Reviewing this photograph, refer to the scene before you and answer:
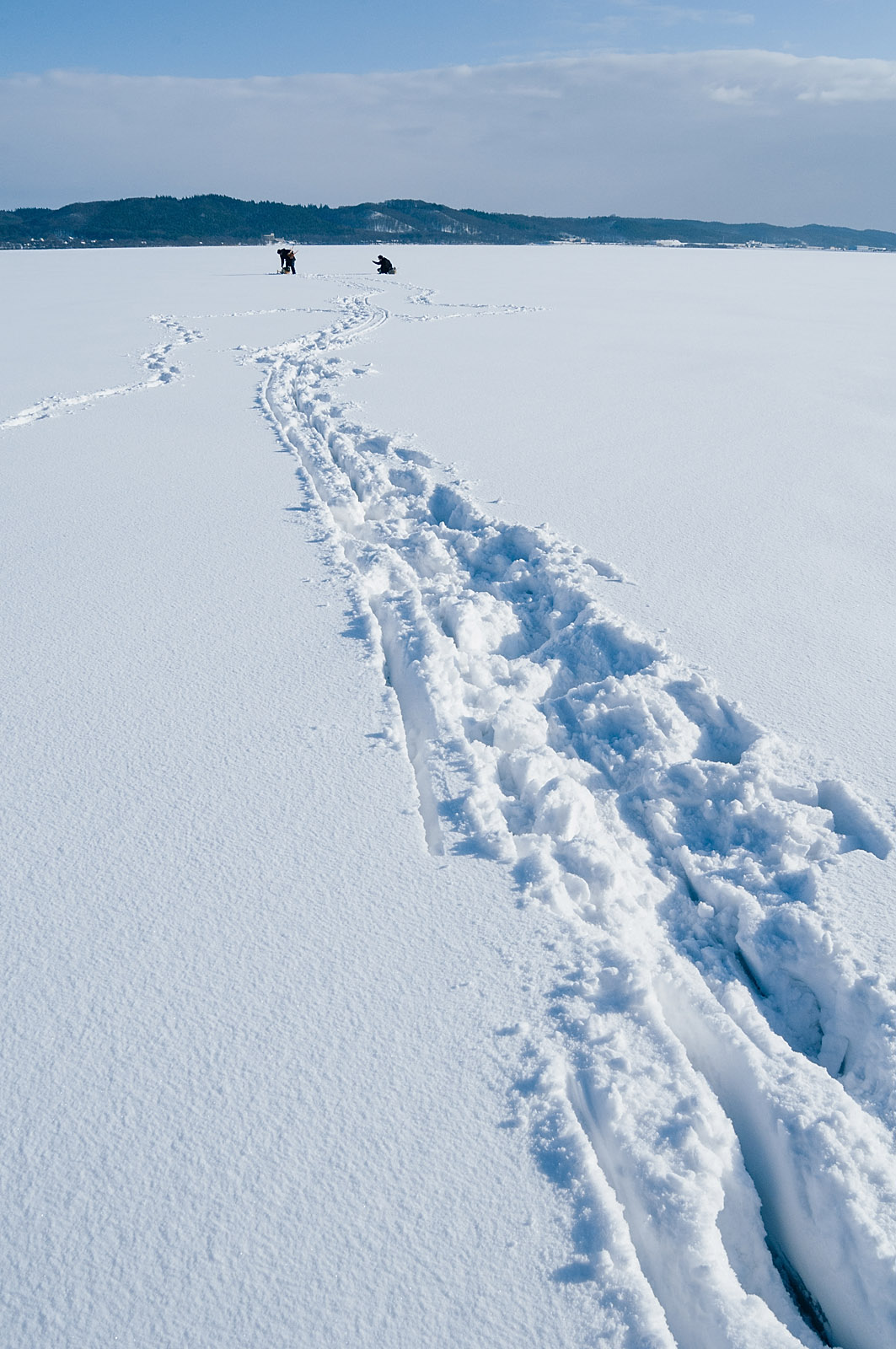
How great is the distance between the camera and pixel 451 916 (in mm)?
2234

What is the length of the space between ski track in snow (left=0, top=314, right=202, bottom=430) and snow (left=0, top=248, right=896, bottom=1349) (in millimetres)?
2643

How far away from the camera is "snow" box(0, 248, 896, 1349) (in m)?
1.53

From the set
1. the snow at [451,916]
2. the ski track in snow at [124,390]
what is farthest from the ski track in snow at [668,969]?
the ski track in snow at [124,390]

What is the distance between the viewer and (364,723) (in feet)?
10.00

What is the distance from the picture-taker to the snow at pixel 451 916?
60.2 inches

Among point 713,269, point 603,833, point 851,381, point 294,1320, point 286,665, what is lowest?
point 294,1320

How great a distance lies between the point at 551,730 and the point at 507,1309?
184 cm

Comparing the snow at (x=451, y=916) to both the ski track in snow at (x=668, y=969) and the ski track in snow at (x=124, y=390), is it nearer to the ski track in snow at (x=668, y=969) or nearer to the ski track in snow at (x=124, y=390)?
the ski track in snow at (x=668, y=969)

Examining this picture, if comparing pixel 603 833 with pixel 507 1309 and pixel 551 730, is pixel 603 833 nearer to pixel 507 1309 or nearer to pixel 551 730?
pixel 551 730

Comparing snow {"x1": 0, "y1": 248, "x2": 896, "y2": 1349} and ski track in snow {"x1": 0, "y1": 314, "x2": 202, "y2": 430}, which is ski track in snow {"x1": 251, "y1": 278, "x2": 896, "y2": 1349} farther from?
ski track in snow {"x1": 0, "y1": 314, "x2": 202, "y2": 430}

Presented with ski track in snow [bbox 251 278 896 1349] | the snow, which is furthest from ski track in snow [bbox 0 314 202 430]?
ski track in snow [bbox 251 278 896 1349]

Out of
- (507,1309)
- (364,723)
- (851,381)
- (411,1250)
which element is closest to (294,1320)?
(411,1250)

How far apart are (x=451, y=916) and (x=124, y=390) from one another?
810 centimetres

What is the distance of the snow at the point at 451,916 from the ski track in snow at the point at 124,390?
2643mm
